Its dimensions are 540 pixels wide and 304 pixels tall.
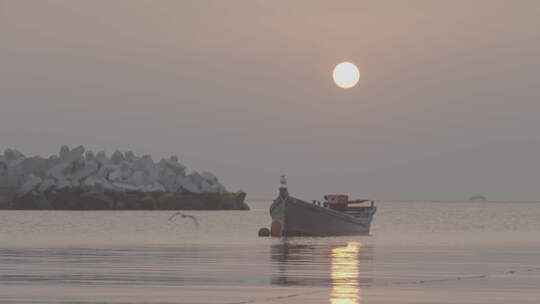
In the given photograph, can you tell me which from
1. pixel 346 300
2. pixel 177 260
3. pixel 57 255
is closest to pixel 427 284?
pixel 346 300

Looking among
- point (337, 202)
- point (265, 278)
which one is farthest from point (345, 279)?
point (337, 202)

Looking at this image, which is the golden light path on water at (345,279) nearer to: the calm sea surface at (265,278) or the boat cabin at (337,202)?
the calm sea surface at (265,278)

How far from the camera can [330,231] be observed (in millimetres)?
101875

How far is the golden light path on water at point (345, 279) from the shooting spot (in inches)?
1307

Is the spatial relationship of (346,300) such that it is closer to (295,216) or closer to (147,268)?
(147,268)

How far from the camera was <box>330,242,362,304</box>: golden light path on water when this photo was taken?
33.2 meters

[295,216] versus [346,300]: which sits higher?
[295,216]

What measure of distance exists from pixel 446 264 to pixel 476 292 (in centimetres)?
1717

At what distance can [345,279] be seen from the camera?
4159cm

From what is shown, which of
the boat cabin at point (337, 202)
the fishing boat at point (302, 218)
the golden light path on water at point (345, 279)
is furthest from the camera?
the boat cabin at point (337, 202)

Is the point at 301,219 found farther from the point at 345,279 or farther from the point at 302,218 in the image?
the point at 345,279

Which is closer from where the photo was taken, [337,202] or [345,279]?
[345,279]

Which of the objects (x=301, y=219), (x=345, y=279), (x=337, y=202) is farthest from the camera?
(x=337, y=202)

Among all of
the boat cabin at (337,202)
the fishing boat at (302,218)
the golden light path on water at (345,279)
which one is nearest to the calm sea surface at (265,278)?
the golden light path on water at (345,279)
